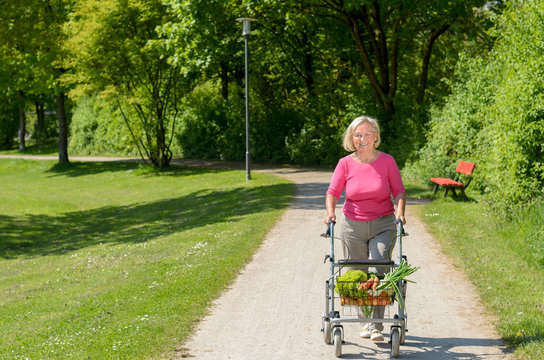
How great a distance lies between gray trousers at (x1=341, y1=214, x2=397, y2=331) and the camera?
5562mm

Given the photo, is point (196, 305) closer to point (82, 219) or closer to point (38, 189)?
point (82, 219)

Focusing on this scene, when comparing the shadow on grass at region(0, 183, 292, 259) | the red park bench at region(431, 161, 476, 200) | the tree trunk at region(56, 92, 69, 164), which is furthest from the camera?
the tree trunk at region(56, 92, 69, 164)

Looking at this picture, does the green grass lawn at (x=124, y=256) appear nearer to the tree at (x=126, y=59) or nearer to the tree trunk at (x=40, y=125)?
the tree at (x=126, y=59)

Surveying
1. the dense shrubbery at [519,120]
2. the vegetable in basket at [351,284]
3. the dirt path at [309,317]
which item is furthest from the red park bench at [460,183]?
the vegetable in basket at [351,284]

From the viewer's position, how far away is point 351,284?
17.3 feet

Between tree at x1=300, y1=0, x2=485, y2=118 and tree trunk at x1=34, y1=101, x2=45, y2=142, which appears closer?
tree at x1=300, y1=0, x2=485, y2=118

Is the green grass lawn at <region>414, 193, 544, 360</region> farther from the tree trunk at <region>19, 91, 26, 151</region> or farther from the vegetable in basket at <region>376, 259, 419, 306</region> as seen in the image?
the tree trunk at <region>19, 91, 26, 151</region>

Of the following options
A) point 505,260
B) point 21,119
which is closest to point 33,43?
point 505,260

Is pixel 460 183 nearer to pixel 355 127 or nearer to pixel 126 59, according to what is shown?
pixel 355 127

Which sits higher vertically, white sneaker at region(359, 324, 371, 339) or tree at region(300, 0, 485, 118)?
tree at region(300, 0, 485, 118)

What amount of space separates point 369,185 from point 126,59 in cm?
2333

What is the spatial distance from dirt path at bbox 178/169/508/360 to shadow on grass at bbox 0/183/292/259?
551 centimetres

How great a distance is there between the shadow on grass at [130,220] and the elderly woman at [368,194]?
8.86m

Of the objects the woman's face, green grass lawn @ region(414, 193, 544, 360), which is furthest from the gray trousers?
green grass lawn @ region(414, 193, 544, 360)
